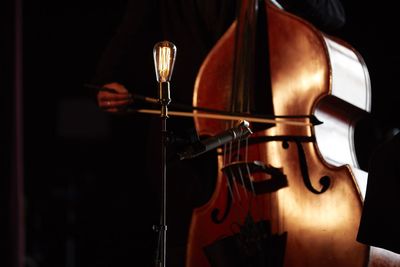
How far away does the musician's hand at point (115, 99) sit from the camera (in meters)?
1.75

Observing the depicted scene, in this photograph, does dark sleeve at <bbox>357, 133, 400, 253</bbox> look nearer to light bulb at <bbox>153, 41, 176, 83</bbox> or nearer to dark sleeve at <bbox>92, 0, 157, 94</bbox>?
light bulb at <bbox>153, 41, 176, 83</bbox>

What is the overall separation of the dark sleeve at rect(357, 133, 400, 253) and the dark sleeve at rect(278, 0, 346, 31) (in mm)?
646

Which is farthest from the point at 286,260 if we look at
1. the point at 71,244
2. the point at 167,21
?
the point at 71,244

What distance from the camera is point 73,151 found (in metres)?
4.07

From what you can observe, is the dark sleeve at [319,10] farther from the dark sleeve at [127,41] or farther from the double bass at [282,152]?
the dark sleeve at [127,41]

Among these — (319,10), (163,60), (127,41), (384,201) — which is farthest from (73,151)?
(384,201)

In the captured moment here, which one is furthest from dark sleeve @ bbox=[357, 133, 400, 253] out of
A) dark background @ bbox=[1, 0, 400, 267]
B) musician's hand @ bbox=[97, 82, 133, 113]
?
dark background @ bbox=[1, 0, 400, 267]

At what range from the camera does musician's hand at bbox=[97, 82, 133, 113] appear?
1.75 m

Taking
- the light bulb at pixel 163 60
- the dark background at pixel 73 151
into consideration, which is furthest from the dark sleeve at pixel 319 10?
the dark background at pixel 73 151

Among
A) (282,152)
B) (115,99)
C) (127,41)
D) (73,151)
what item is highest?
(127,41)

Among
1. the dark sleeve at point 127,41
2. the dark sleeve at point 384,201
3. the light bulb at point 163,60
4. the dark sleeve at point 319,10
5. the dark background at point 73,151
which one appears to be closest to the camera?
the dark sleeve at point 384,201

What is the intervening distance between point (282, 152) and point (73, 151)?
8.92ft

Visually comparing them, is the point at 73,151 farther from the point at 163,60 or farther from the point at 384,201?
the point at 384,201

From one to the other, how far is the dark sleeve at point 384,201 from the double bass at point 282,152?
160 millimetres
